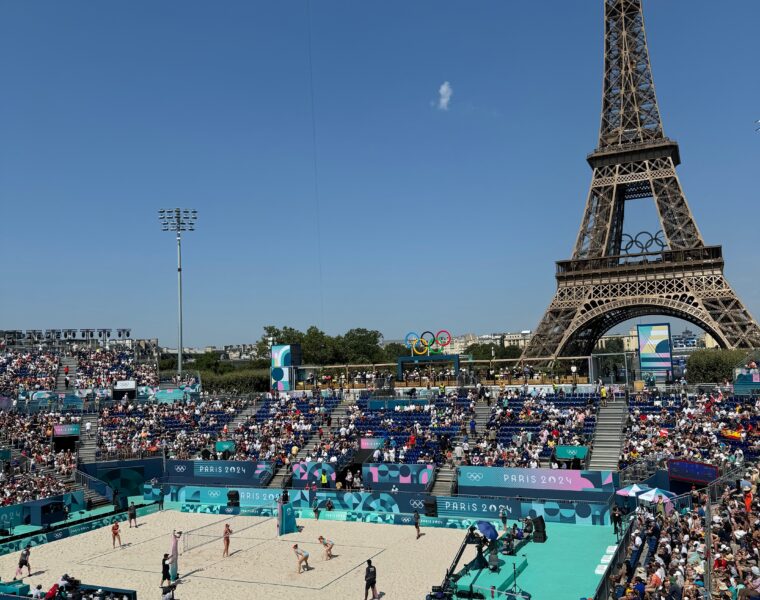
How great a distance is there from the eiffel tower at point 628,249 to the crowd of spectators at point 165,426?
24.5 m

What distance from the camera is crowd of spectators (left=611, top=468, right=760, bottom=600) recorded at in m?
17.4

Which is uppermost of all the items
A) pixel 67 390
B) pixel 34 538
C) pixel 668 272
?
pixel 668 272

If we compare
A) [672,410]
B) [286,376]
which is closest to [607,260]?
[672,410]

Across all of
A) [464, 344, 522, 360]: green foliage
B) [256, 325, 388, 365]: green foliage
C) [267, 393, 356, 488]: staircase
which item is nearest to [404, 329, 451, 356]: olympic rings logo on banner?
[267, 393, 356, 488]: staircase

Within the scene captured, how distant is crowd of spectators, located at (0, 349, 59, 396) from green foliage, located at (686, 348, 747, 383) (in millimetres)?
51838

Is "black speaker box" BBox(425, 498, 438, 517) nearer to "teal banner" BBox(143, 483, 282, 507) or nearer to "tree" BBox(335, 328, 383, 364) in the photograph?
"teal banner" BBox(143, 483, 282, 507)

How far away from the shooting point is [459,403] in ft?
148

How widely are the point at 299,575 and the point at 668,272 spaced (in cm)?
4060

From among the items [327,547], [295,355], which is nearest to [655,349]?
[295,355]

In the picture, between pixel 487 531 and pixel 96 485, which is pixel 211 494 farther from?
pixel 487 531

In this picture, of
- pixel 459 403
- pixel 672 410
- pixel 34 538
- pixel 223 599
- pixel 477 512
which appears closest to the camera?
pixel 223 599

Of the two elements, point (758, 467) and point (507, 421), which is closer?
point (758, 467)

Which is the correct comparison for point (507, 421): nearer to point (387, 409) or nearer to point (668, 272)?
point (387, 409)

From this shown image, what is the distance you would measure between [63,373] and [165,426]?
629 inches
